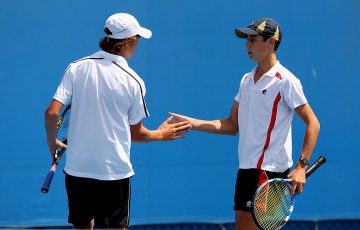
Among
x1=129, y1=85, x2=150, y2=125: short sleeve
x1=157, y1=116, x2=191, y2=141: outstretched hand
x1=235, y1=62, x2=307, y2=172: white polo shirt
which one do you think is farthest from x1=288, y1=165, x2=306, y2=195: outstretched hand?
x1=129, y1=85, x2=150, y2=125: short sleeve

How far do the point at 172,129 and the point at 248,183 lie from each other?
521 millimetres

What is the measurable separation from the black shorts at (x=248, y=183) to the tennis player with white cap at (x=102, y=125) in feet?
2.19

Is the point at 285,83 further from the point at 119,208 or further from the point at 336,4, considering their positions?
the point at 336,4

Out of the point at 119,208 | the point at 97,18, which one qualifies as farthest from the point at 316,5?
the point at 119,208

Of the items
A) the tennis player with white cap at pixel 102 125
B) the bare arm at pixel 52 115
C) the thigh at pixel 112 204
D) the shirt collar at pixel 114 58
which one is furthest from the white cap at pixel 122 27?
the thigh at pixel 112 204

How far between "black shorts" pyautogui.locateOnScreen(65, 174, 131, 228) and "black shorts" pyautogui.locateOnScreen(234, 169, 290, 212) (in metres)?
0.67

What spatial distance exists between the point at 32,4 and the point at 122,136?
162 centimetres

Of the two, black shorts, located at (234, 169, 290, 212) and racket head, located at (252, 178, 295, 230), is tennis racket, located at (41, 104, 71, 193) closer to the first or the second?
black shorts, located at (234, 169, 290, 212)

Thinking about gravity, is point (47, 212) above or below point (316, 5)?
below

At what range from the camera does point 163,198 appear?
6207mm

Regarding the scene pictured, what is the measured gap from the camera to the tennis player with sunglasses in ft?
16.3

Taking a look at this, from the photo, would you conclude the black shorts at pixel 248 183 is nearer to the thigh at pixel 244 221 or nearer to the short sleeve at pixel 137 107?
the thigh at pixel 244 221

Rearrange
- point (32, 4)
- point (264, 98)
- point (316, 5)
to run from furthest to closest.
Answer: point (316, 5), point (32, 4), point (264, 98)

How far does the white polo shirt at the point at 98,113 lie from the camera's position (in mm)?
4641
